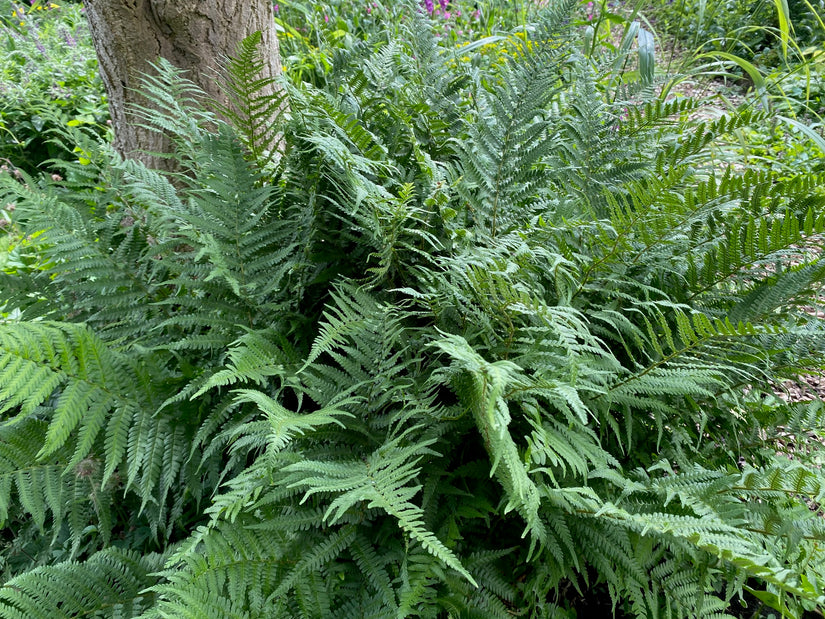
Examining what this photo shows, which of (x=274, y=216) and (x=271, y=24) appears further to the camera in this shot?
(x=271, y=24)

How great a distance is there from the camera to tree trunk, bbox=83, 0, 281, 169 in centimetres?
184

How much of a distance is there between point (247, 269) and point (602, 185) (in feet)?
3.16

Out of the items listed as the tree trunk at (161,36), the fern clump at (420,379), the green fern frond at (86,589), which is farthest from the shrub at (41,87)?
the green fern frond at (86,589)

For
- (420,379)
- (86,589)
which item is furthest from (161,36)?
(86,589)

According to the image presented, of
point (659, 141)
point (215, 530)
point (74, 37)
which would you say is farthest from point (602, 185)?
point (74, 37)

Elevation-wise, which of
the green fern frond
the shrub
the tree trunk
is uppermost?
the shrub

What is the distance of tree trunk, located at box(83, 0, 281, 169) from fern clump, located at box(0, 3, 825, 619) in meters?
0.47

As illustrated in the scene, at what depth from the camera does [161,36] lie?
188 cm

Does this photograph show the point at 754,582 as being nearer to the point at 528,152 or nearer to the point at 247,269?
the point at 528,152

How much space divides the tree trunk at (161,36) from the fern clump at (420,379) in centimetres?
47

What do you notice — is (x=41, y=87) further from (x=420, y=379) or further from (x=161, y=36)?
(x=420, y=379)

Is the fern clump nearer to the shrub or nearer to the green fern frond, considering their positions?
the green fern frond

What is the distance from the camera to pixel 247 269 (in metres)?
1.33

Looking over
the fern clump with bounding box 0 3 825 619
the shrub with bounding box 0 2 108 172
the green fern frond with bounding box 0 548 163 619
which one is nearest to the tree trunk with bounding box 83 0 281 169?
the fern clump with bounding box 0 3 825 619
